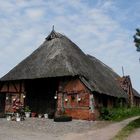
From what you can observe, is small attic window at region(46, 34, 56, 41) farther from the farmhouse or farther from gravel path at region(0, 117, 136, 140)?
gravel path at region(0, 117, 136, 140)

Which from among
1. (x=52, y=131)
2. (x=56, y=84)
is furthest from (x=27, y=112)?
(x=52, y=131)

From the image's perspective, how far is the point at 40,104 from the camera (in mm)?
38000

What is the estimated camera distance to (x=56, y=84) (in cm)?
3656

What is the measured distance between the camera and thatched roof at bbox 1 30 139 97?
34812 mm

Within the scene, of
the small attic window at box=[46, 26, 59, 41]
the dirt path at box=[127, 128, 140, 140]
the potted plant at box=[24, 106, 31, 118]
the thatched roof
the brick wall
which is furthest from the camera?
the small attic window at box=[46, 26, 59, 41]

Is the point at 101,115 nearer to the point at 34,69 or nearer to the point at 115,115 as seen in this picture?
the point at 115,115

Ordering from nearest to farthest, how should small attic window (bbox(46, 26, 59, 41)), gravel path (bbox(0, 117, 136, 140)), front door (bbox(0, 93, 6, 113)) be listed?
gravel path (bbox(0, 117, 136, 140))
front door (bbox(0, 93, 6, 113))
small attic window (bbox(46, 26, 59, 41))

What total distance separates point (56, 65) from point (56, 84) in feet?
6.64

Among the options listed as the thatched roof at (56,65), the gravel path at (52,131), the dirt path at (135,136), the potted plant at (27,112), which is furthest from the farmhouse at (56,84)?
the dirt path at (135,136)

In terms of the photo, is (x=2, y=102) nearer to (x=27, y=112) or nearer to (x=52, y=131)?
(x=27, y=112)

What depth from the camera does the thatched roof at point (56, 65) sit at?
114ft

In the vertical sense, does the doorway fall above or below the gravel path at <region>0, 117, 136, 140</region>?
above

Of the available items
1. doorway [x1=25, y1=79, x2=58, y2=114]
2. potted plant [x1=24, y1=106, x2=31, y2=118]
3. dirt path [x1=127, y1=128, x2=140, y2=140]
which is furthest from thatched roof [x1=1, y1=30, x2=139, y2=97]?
dirt path [x1=127, y1=128, x2=140, y2=140]

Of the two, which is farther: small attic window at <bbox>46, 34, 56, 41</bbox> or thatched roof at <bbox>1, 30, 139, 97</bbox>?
small attic window at <bbox>46, 34, 56, 41</bbox>
